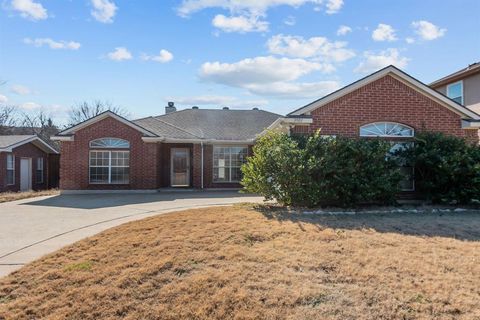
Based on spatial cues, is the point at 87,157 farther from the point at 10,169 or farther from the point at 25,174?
the point at 25,174

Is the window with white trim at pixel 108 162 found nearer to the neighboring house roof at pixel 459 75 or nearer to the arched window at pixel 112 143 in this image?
the arched window at pixel 112 143

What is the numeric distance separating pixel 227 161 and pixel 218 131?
6.19 ft

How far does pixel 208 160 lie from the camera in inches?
773

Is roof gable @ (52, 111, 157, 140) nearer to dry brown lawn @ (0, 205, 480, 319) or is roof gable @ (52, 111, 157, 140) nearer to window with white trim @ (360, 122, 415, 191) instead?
window with white trim @ (360, 122, 415, 191)

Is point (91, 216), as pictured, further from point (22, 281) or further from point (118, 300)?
point (118, 300)

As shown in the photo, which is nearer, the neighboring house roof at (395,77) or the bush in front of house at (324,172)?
the bush in front of house at (324,172)

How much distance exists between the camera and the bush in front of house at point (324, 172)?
10.4 m

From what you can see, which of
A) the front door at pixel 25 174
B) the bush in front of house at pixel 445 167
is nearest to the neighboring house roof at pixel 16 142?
the front door at pixel 25 174

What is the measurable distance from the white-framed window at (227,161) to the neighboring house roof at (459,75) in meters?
11.8

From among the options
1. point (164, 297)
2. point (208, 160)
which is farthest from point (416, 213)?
point (208, 160)

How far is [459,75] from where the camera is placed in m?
19.0

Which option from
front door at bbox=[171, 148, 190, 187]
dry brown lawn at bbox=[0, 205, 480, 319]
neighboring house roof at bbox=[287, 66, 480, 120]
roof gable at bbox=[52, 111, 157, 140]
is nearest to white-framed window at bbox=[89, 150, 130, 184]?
roof gable at bbox=[52, 111, 157, 140]

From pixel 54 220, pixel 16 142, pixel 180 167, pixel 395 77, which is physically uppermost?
pixel 395 77

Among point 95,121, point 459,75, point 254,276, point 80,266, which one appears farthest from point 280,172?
point 459,75
